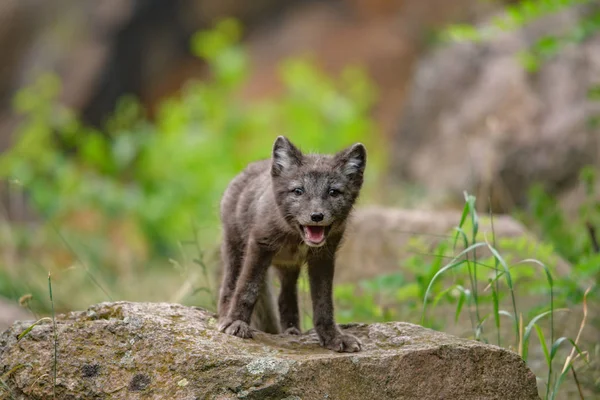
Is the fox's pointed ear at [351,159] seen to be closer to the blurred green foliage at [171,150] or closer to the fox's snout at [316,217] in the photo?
the fox's snout at [316,217]

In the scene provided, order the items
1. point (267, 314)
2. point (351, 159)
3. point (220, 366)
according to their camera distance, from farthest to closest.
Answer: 1. point (267, 314)
2. point (351, 159)
3. point (220, 366)

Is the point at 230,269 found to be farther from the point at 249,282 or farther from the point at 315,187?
the point at 315,187

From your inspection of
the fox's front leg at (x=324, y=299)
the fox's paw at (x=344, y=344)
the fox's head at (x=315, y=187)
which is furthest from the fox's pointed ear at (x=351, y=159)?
the fox's paw at (x=344, y=344)

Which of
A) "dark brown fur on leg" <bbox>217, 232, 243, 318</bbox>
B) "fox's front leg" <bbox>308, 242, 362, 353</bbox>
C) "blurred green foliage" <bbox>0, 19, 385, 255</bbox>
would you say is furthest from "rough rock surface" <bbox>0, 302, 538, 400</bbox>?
"blurred green foliage" <bbox>0, 19, 385, 255</bbox>

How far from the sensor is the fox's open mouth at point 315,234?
5.38m

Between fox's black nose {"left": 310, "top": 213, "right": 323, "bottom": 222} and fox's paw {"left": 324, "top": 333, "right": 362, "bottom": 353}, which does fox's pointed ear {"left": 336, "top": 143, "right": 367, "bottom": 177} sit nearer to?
fox's black nose {"left": 310, "top": 213, "right": 323, "bottom": 222}

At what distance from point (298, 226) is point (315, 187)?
28 cm

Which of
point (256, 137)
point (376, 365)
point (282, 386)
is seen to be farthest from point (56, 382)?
point (256, 137)

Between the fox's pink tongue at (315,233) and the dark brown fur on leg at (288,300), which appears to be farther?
the dark brown fur on leg at (288,300)

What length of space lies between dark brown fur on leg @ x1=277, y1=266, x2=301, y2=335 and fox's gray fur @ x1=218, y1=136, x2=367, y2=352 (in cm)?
24

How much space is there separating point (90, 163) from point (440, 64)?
6568 mm

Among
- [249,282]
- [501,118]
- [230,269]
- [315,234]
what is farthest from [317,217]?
[501,118]

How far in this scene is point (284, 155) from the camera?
577cm

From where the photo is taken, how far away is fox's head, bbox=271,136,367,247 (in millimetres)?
5465
